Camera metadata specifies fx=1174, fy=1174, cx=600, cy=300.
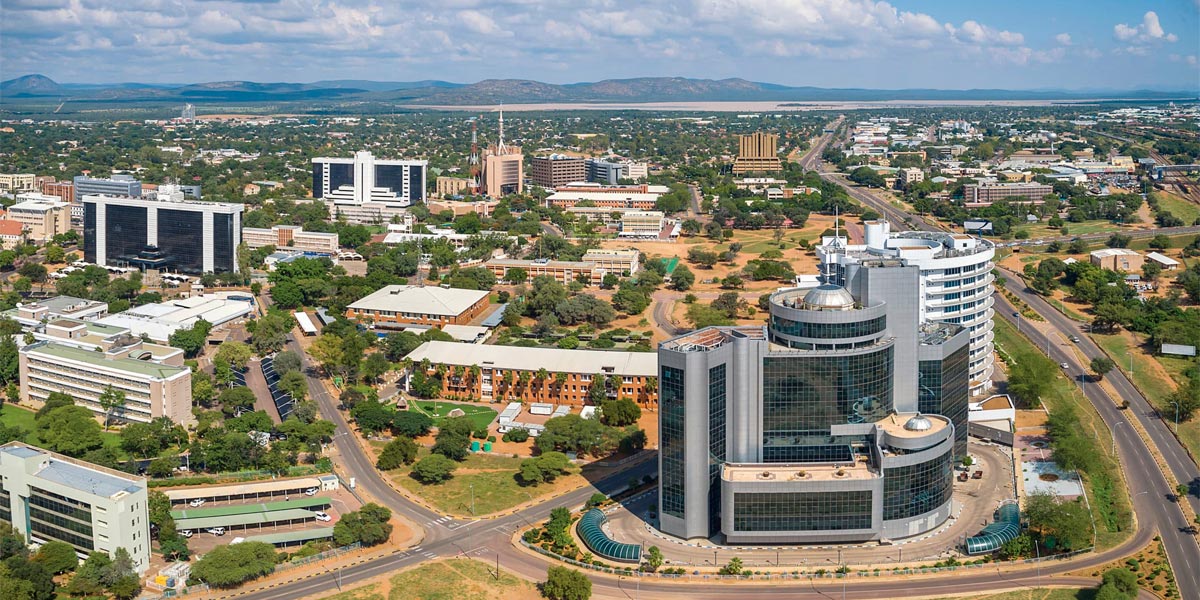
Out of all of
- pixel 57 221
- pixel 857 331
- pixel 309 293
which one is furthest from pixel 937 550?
pixel 57 221

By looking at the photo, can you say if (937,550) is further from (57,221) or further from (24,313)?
(57,221)

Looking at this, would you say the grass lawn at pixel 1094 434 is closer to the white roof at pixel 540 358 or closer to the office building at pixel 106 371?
the white roof at pixel 540 358

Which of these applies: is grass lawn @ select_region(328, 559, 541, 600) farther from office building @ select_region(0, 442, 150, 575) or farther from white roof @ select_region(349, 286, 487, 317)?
white roof @ select_region(349, 286, 487, 317)

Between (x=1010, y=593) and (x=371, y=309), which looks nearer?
(x=1010, y=593)

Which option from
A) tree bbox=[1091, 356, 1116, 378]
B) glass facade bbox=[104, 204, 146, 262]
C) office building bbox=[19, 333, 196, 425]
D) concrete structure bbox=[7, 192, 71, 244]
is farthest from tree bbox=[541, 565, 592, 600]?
concrete structure bbox=[7, 192, 71, 244]

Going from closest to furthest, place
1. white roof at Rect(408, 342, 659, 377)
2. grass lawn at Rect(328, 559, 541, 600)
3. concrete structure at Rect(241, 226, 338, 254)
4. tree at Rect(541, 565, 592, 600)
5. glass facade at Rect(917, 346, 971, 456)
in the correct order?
tree at Rect(541, 565, 592, 600), grass lawn at Rect(328, 559, 541, 600), glass facade at Rect(917, 346, 971, 456), white roof at Rect(408, 342, 659, 377), concrete structure at Rect(241, 226, 338, 254)

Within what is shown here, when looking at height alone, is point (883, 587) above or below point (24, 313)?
below

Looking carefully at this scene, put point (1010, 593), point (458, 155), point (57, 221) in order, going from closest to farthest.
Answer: point (1010, 593), point (57, 221), point (458, 155)
